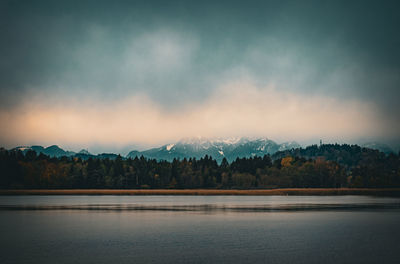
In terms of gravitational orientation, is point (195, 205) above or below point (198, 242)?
below

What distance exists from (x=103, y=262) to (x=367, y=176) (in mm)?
180208

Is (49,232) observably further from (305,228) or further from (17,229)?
(305,228)

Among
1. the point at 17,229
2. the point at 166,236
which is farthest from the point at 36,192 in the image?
the point at 166,236

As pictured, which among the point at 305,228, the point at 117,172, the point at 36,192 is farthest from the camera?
the point at 117,172

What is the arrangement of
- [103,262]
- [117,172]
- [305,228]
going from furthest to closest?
[117,172] → [305,228] → [103,262]

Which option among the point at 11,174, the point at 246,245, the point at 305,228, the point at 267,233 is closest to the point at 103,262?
the point at 246,245

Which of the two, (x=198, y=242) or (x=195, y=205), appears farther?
(x=195, y=205)

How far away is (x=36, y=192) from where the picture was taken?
14612 centimetres

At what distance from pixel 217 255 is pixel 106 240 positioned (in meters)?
11.1

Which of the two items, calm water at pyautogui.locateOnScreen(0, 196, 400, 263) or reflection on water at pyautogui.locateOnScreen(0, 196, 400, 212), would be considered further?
reflection on water at pyautogui.locateOnScreen(0, 196, 400, 212)

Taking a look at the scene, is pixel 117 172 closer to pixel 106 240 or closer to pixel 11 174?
pixel 11 174

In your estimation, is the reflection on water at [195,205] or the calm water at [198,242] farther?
the reflection on water at [195,205]

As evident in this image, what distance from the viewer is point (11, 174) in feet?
527

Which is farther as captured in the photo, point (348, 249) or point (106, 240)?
point (106, 240)
